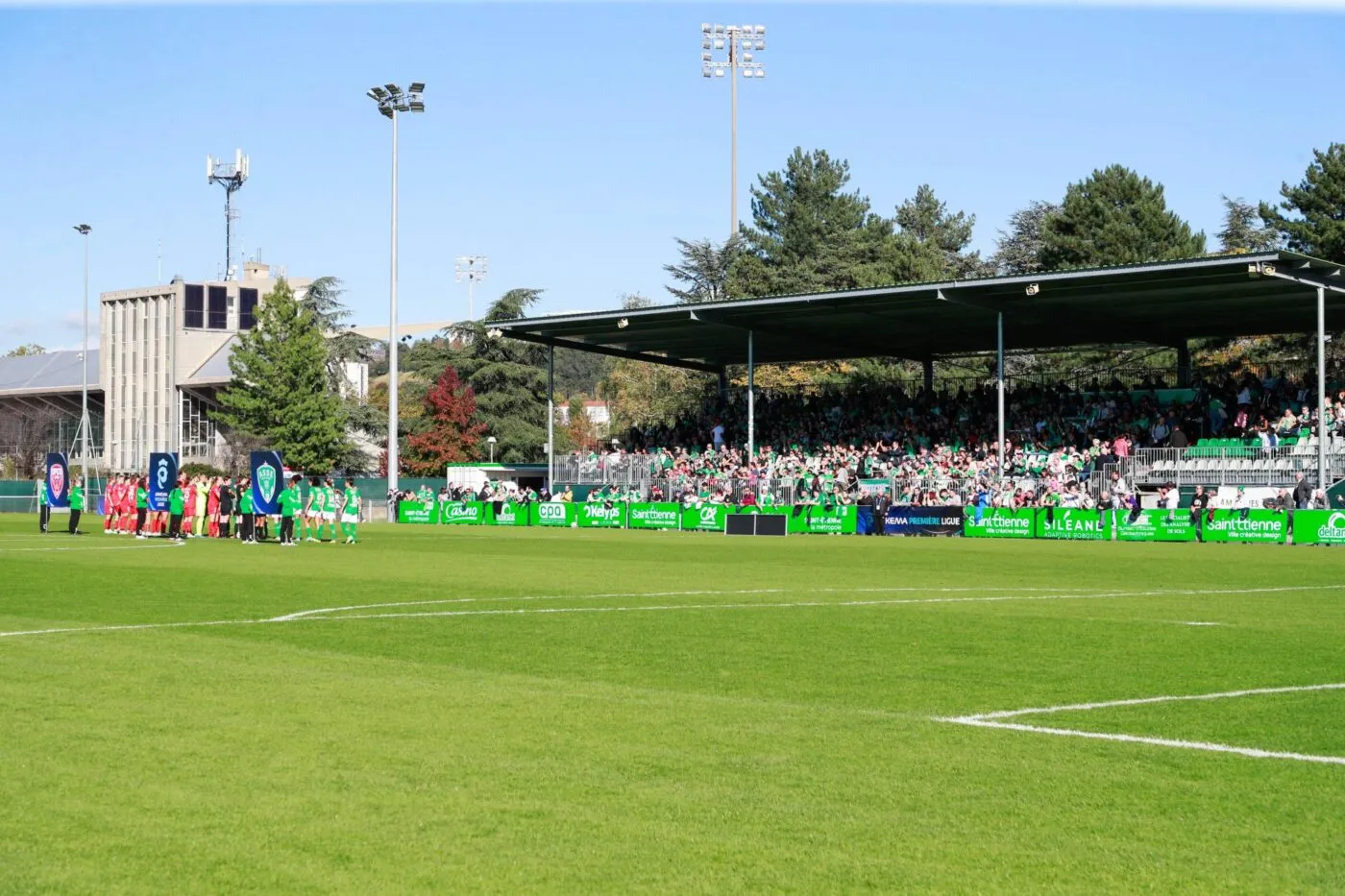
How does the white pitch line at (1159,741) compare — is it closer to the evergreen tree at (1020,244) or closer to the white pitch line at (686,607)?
the white pitch line at (686,607)

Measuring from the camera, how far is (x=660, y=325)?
59344 millimetres

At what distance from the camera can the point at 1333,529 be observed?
1526 inches

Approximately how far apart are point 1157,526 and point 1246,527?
2.60 m

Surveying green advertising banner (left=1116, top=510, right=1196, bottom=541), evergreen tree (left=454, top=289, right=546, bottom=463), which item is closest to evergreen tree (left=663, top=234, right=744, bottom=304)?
evergreen tree (left=454, top=289, right=546, bottom=463)

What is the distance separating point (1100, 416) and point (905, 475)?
7562mm

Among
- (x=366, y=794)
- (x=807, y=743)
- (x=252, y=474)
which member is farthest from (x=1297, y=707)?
(x=252, y=474)

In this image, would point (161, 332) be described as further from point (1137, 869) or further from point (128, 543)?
point (1137, 869)

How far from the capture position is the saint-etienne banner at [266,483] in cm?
3762

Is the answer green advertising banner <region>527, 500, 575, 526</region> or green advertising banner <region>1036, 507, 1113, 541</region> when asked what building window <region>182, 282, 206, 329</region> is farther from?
green advertising banner <region>1036, 507, 1113, 541</region>

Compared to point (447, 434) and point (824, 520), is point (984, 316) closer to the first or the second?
point (824, 520)

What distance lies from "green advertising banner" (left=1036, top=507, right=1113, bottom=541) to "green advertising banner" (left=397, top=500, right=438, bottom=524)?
25.0m

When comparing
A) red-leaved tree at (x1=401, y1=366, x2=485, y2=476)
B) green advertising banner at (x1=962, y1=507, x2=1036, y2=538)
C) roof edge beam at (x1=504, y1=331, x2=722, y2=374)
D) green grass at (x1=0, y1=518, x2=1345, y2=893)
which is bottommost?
green grass at (x1=0, y1=518, x2=1345, y2=893)

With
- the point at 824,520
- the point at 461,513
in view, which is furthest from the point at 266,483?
the point at 461,513

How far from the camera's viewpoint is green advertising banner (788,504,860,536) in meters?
49.8
